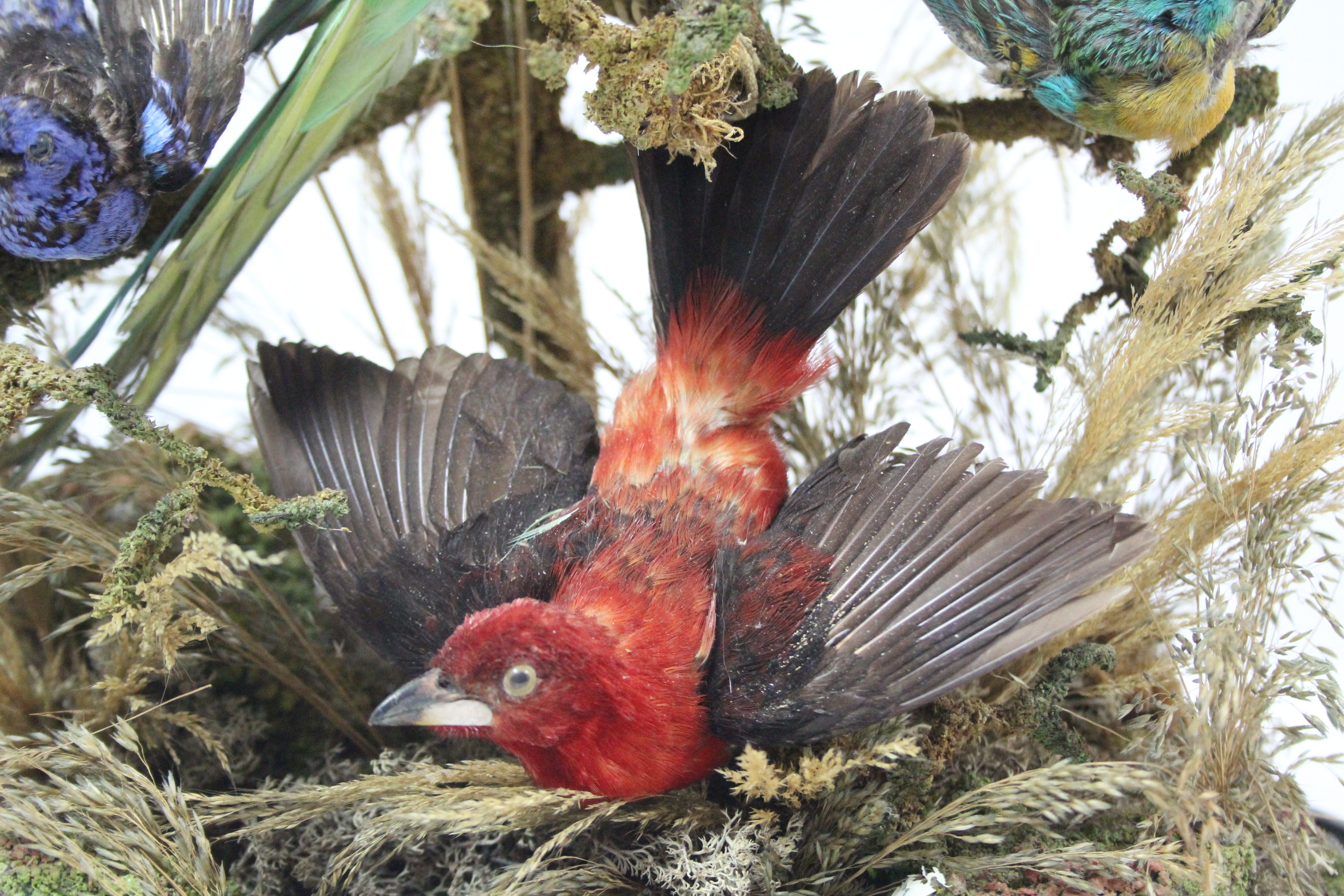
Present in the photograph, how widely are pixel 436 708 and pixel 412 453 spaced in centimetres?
31

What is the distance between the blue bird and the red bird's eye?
1.59 ft

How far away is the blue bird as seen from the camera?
→ 2.79 feet

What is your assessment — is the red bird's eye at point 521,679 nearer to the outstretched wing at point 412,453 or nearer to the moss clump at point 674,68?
the outstretched wing at point 412,453

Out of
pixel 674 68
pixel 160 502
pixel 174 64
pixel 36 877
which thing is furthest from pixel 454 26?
pixel 36 877

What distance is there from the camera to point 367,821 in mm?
926

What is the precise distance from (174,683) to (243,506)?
0.38 meters

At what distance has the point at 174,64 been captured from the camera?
0.89 meters

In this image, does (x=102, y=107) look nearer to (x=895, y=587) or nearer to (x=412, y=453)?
(x=412, y=453)

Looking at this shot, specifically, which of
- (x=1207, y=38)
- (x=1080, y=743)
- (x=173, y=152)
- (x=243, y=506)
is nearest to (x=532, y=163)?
(x=173, y=152)

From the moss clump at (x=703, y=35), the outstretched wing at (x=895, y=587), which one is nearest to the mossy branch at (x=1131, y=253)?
the outstretched wing at (x=895, y=587)

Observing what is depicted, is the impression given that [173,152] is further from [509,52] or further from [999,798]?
[999,798]

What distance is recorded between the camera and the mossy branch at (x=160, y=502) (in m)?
0.87

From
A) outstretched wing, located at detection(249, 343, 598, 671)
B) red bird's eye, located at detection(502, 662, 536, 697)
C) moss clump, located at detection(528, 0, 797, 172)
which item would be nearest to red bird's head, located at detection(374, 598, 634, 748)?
red bird's eye, located at detection(502, 662, 536, 697)

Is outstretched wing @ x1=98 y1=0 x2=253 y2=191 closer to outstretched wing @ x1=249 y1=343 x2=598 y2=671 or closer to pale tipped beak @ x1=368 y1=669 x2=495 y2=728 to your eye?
outstretched wing @ x1=249 y1=343 x2=598 y2=671
